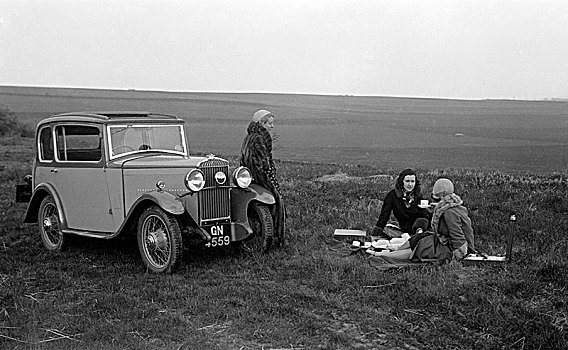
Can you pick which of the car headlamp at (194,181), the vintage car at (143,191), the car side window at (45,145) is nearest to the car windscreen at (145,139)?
the vintage car at (143,191)

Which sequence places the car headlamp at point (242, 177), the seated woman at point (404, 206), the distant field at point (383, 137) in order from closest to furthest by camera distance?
1. the car headlamp at point (242, 177)
2. the seated woman at point (404, 206)
3. the distant field at point (383, 137)

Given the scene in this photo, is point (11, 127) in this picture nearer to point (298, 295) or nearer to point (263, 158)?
point (263, 158)

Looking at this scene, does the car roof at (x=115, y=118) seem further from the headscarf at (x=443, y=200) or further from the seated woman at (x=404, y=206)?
the headscarf at (x=443, y=200)

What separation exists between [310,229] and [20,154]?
1647 cm

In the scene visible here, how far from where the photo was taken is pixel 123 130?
834 centimetres

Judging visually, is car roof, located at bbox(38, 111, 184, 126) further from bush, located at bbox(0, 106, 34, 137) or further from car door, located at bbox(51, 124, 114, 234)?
bush, located at bbox(0, 106, 34, 137)

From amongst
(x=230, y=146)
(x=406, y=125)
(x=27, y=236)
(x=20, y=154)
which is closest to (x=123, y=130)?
(x=27, y=236)

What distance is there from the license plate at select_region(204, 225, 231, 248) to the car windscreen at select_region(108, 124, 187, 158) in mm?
1443

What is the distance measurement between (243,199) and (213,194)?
50 cm

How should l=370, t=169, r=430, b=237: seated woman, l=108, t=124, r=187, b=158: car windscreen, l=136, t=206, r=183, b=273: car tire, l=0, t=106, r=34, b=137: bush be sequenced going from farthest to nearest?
l=0, t=106, r=34, b=137: bush, l=370, t=169, r=430, b=237: seated woman, l=108, t=124, r=187, b=158: car windscreen, l=136, t=206, r=183, b=273: car tire

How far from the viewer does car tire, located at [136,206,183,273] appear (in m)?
7.30

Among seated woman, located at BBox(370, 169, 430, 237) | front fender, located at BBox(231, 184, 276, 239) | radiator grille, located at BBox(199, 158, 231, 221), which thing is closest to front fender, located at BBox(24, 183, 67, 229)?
radiator grille, located at BBox(199, 158, 231, 221)

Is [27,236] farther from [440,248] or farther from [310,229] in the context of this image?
[440,248]

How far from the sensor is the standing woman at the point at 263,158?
332 inches
